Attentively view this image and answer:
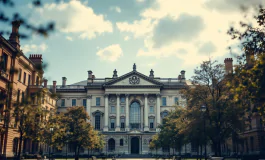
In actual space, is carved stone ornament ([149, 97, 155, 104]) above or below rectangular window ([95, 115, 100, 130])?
above

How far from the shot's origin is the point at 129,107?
76750 millimetres

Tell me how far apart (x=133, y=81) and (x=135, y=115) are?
9.07m

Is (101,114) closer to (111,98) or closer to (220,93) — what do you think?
(111,98)

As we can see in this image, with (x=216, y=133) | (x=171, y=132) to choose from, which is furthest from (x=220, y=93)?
(x=171, y=132)

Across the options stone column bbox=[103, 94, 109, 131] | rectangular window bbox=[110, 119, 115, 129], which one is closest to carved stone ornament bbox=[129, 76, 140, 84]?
stone column bbox=[103, 94, 109, 131]

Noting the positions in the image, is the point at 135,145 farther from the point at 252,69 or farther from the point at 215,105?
the point at 252,69

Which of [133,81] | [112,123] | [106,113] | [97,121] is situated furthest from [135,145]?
[133,81]

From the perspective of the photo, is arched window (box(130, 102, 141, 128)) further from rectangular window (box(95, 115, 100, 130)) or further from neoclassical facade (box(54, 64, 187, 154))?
rectangular window (box(95, 115, 100, 130))

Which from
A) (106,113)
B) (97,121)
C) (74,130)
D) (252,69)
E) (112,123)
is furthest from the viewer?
(97,121)

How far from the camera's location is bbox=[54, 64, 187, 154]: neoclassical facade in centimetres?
7369

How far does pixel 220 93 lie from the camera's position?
117ft

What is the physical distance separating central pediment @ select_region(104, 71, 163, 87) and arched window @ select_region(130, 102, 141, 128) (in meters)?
5.89

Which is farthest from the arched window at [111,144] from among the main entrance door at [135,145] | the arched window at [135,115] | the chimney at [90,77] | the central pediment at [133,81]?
the chimney at [90,77]

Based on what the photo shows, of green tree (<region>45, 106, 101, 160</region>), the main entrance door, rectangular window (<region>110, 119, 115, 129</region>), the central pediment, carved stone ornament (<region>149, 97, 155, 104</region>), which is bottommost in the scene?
the main entrance door
